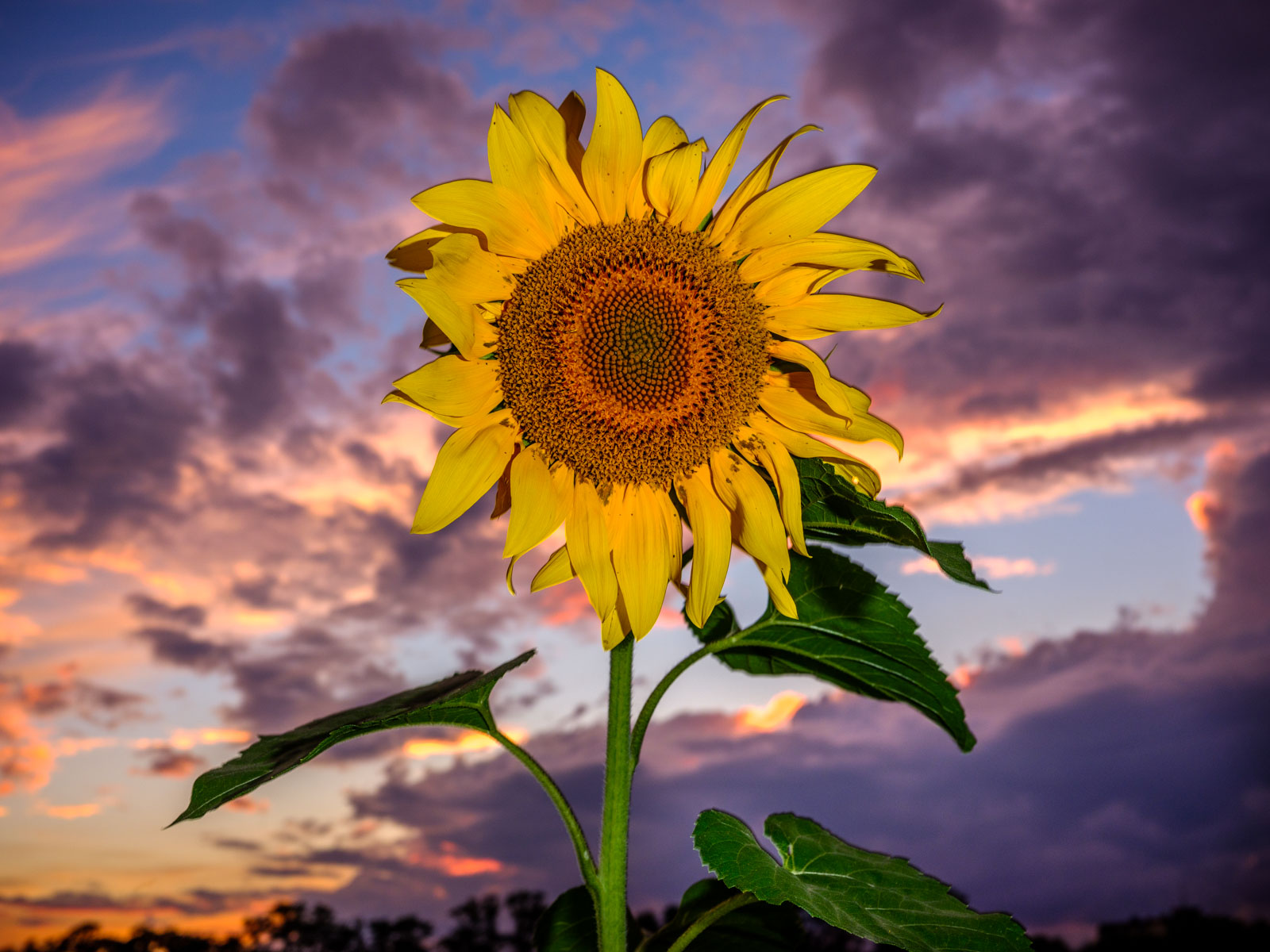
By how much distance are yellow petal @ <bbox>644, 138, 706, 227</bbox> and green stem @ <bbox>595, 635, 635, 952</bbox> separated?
45.4 inches

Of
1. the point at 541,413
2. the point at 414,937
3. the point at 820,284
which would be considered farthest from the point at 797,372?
the point at 414,937

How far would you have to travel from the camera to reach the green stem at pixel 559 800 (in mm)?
2785

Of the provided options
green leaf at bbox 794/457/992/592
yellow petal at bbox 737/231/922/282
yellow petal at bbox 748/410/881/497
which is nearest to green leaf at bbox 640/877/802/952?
green leaf at bbox 794/457/992/592

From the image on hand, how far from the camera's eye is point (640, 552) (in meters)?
2.74

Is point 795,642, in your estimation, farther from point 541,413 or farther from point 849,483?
point 541,413

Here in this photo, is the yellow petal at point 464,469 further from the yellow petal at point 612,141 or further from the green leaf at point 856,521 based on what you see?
the green leaf at point 856,521

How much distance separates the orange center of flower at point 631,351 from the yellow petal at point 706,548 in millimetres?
94

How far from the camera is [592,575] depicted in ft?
8.82

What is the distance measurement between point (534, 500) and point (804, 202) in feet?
3.48

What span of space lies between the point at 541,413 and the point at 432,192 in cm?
63

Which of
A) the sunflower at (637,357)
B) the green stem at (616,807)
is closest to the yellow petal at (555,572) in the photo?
the sunflower at (637,357)

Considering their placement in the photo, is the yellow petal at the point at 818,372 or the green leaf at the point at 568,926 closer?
the yellow petal at the point at 818,372

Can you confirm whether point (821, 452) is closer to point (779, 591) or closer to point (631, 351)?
point (779, 591)

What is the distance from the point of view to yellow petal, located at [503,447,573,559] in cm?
269
